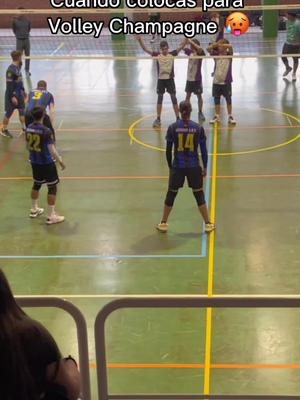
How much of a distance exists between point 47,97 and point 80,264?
14.7ft

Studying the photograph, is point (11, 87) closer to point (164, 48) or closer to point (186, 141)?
point (164, 48)

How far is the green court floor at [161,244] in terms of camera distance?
686 cm

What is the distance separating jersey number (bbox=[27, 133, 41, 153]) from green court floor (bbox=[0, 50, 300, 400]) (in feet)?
3.97

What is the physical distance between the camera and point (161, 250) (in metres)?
9.53

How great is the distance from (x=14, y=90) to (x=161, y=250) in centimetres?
681

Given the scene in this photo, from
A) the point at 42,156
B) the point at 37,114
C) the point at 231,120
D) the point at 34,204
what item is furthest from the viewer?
the point at 231,120

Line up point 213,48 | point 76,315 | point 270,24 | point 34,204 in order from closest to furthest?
point 76,315 < point 34,204 < point 213,48 < point 270,24

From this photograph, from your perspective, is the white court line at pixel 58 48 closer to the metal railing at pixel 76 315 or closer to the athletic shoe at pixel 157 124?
the athletic shoe at pixel 157 124

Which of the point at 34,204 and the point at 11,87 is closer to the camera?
the point at 34,204

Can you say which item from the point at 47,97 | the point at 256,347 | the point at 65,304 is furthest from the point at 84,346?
the point at 47,97

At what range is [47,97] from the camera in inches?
494

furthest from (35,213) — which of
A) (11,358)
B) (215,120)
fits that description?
(11,358)

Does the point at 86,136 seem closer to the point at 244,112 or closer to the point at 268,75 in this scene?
the point at 244,112

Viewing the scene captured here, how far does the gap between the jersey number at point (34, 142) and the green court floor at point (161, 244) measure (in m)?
1.21
